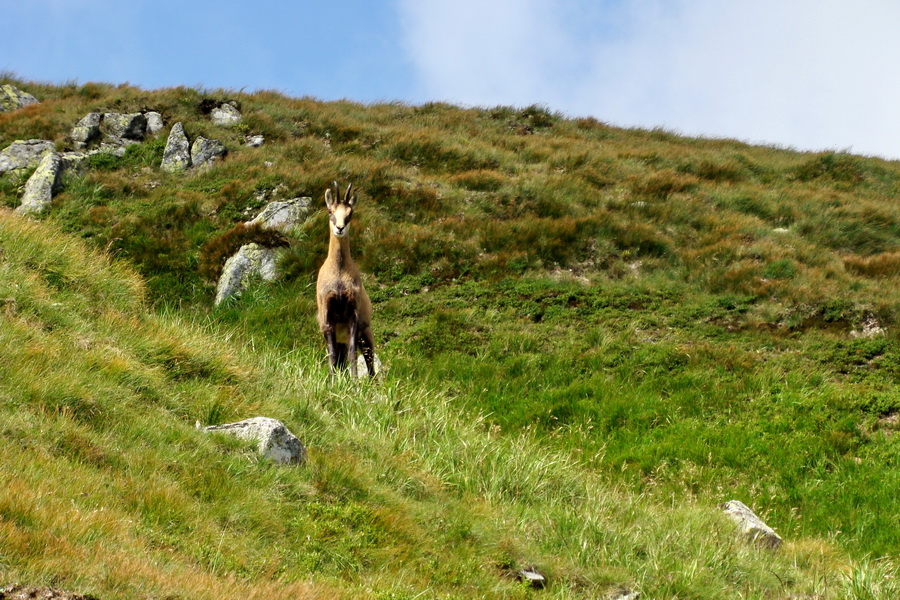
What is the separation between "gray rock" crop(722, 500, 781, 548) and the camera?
7520 millimetres

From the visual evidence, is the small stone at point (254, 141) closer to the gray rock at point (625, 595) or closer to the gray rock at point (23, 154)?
the gray rock at point (23, 154)

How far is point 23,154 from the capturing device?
21.0 meters

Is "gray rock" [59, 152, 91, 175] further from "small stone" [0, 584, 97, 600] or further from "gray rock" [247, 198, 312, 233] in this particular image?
"small stone" [0, 584, 97, 600]

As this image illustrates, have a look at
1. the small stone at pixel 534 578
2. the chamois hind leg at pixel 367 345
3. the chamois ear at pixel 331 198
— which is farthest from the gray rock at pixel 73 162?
the small stone at pixel 534 578

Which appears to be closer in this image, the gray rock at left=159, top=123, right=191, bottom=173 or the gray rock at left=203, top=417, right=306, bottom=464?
the gray rock at left=203, top=417, right=306, bottom=464

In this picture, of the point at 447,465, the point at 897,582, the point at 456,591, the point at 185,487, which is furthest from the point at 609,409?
the point at 185,487

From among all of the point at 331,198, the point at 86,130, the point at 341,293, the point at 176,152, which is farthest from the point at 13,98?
the point at 341,293

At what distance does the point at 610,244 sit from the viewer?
18.9 metres

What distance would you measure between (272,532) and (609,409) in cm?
757

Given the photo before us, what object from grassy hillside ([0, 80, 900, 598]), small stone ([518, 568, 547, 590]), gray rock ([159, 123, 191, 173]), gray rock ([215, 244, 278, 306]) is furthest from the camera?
gray rock ([159, 123, 191, 173])

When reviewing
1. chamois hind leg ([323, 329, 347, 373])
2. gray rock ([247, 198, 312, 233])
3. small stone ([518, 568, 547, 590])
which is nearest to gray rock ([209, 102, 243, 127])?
gray rock ([247, 198, 312, 233])

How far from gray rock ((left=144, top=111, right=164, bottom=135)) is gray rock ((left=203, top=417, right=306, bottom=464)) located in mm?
19290

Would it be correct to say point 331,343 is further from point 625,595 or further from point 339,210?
point 625,595

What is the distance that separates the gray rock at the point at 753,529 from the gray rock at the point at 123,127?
2088cm
